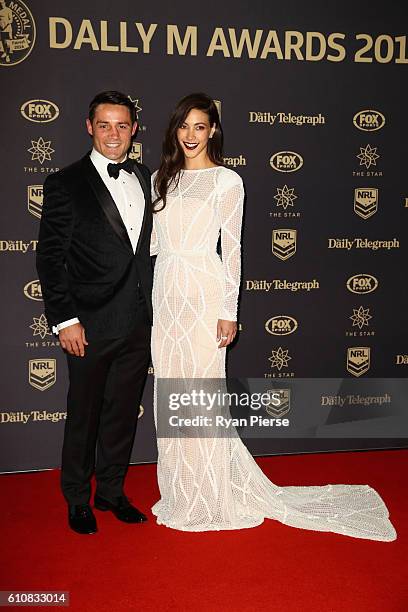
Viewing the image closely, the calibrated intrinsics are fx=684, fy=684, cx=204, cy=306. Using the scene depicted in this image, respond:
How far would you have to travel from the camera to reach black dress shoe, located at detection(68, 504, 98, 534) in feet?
9.90

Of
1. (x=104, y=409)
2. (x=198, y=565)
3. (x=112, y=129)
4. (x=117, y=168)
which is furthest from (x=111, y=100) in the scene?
(x=198, y=565)

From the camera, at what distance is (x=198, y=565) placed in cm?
273

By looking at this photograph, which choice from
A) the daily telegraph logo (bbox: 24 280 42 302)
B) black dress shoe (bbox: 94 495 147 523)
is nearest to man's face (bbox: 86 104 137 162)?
the daily telegraph logo (bbox: 24 280 42 302)

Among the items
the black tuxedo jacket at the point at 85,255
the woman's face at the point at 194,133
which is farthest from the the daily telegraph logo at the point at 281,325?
the woman's face at the point at 194,133

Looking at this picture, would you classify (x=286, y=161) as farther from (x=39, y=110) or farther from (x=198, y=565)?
(x=198, y=565)

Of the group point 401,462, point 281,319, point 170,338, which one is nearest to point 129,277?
point 170,338

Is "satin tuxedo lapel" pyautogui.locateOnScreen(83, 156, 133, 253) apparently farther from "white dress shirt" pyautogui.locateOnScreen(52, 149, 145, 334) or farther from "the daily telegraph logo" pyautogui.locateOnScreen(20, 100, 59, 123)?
"the daily telegraph logo" pyautogui.locateOnScreen(20, 100, 59, 123)

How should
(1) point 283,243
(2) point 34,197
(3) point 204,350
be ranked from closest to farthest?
(3) point 204,350, (2) point 34,197, (1) point 283,243

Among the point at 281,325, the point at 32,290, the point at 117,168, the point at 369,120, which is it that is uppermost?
the point at 369,120

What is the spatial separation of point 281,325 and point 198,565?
1640 millimetres

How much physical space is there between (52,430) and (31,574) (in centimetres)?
126

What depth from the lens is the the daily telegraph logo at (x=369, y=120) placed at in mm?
3942

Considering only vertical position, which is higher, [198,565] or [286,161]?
[286,161]

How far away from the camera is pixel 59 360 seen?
3.80 m
